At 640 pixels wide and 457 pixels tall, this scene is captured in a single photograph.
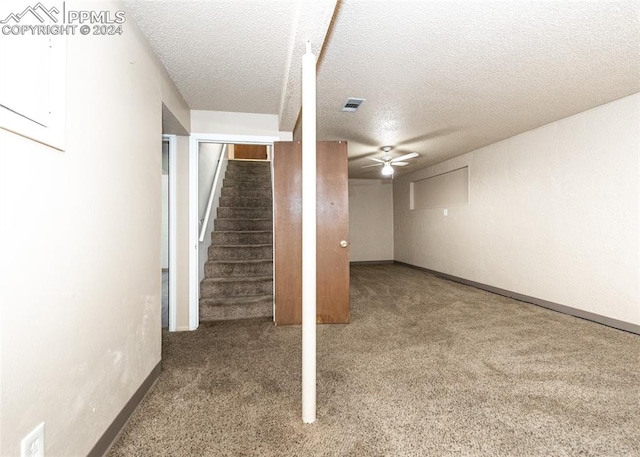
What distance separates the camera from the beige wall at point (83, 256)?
86 centimetres

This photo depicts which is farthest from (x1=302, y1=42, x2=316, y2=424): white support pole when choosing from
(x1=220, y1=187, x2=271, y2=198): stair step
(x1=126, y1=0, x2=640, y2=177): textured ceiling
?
(x1=220, y1=187, x2=271, y2=198): stair step

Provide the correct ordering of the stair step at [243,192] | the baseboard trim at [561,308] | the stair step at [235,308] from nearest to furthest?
1. the baseboard trim at [561,308]
2. the stair step at [235,308]
3. the stair step at [243,192]

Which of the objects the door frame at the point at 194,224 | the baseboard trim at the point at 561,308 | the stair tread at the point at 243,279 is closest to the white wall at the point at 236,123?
the door frame at the point at 194,224

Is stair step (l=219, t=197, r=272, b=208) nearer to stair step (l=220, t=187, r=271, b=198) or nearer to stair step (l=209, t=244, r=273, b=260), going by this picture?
stair step (l=220, t=187, r=271, b=198)

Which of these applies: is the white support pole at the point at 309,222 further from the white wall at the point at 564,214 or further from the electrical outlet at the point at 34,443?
the white wall at the point at 564,214

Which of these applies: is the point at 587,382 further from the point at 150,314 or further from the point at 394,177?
the point at 394,177

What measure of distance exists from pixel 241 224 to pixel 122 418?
287cm

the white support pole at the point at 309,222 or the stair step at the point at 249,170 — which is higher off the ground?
the stair step at the point at 249,170

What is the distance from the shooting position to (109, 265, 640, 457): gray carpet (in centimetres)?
136

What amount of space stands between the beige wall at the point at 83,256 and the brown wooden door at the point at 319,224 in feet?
4.21

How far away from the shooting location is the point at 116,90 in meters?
1.44

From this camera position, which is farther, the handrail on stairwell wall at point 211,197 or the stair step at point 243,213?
the stair step at point 243,213

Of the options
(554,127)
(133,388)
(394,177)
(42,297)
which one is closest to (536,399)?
(133,388)

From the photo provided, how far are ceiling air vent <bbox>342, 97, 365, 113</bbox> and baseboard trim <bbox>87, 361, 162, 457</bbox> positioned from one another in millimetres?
2735
